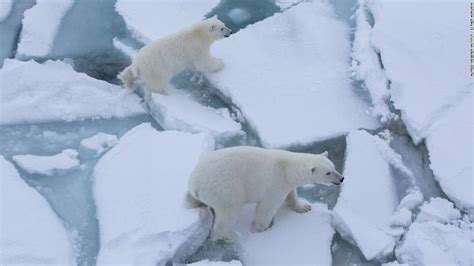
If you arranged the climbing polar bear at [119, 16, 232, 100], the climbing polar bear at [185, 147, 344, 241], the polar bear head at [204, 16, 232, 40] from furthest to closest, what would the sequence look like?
the polar bear head at [204, 16, 232, 40] → the climbing polar bear at [119, 16, 232, 100] → the climbing polar bear at [185, 147, 344, 241]

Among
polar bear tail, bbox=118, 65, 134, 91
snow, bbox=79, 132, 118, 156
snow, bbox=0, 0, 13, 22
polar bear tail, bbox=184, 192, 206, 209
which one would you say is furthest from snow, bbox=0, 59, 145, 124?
polar bear tail, bbox=184, 192, 206, 209

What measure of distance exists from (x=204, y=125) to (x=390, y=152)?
1536 mm

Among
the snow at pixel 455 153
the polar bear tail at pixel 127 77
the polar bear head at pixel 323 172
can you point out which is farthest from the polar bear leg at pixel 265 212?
the polar bear tail at pixel 127 77

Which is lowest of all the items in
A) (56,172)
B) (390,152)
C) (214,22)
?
(56,172)

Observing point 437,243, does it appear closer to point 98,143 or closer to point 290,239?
point 290,239

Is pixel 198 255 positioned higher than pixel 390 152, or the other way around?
pixel 390 152

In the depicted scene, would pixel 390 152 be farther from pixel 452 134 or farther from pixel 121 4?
pixel 121 4

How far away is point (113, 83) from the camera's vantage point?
5.60 meters

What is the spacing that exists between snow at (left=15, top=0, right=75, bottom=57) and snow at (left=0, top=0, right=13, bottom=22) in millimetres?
236

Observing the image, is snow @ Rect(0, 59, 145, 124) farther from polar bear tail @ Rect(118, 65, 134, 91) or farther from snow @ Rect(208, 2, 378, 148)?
snow @ Rect(208, 2, 378, 148)

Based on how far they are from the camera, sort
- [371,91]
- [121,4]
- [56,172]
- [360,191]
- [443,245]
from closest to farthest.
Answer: [443,245]
[360,191]
[56,172]
[371,91]
[121,4]

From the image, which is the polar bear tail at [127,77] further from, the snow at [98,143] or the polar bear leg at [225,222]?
the polar bear leg at [225,222]

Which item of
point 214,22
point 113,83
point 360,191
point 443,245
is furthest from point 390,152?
point 113,83

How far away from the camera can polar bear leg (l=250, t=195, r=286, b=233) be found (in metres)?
4.09
